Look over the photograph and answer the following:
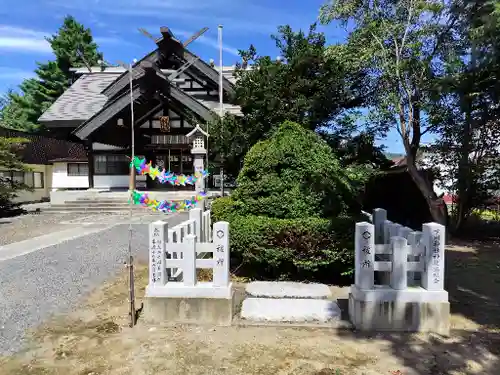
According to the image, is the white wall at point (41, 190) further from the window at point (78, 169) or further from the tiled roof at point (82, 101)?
the tiled roof at point (82, 101)

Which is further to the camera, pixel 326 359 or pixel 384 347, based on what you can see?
pixel 384 347

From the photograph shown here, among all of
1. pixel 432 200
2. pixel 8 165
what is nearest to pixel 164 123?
pixel 8 165

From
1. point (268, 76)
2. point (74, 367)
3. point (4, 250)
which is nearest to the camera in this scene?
point (74, 367)

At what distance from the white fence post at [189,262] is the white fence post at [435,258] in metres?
2.65

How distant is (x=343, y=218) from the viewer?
5.70 meters

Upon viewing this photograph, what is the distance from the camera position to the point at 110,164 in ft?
70.8

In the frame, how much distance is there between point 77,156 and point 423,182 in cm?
2207

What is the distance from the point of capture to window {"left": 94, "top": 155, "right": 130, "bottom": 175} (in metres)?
21.5

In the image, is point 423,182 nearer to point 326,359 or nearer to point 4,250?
point 326,359

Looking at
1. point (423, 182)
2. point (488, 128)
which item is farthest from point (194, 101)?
point (488, 128)

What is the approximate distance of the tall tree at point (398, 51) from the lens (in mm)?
10328

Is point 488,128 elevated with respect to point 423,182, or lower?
elevated

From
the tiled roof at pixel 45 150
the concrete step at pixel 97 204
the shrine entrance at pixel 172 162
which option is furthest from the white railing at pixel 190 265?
the tiled roof at pixel 45 150

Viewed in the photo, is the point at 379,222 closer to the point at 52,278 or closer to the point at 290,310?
the point at 290,310
